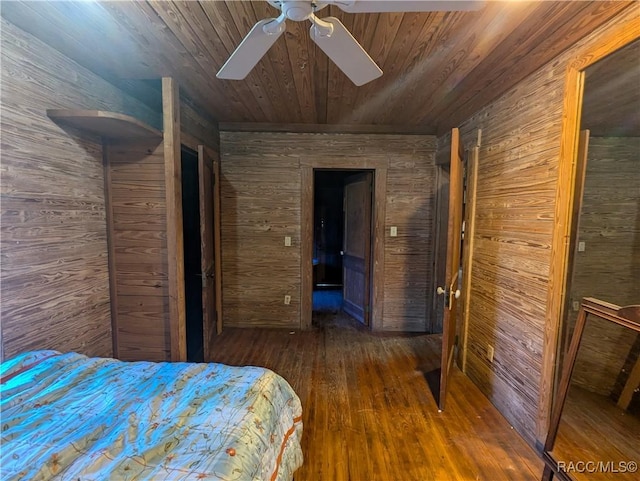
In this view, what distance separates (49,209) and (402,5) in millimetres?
2104

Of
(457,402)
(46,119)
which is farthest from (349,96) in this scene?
(457,402)

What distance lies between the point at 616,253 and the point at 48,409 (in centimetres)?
328

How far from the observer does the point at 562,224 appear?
5.51 feet

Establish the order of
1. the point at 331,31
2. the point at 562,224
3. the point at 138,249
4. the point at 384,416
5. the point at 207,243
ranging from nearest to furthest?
the point at 331,31 < the point at 562,224 < the point at 384,416 < the point at 138,249 < the point at 207,243

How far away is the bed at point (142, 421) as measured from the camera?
96 cm

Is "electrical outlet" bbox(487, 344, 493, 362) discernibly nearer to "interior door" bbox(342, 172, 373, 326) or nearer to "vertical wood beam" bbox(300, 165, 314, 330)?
"interior door" bbox(342, 172, 373, 326)

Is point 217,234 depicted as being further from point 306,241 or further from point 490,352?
point 490,352

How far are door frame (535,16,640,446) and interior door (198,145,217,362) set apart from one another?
8.75ft

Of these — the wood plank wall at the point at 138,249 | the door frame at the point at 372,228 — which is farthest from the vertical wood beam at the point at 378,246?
the wood plank wall at the point at 138,249

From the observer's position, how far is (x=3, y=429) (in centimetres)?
108

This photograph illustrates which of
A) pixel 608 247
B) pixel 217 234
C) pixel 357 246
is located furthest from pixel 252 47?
pixel 357 246

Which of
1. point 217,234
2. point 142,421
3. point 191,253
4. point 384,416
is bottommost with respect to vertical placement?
point 384,416

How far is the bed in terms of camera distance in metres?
0.96

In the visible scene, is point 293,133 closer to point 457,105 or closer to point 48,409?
point 457,105
